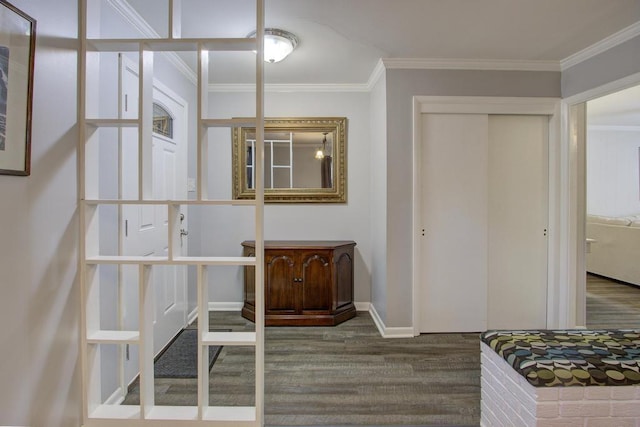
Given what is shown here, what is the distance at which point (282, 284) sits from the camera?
11.1 feet

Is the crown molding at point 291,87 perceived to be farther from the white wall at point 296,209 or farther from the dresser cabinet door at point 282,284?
the dresser cabinet door at point 282,284

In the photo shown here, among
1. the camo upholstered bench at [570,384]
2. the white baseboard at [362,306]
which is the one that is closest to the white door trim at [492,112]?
the white baseboard at [362,306]

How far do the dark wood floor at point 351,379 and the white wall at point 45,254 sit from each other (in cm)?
79

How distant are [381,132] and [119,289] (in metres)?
2.39

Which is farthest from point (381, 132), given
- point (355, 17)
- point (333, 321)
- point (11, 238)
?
point (11, 238)

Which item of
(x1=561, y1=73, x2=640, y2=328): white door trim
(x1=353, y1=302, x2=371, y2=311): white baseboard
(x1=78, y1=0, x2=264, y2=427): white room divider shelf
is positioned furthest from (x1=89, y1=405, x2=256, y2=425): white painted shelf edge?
(x1=561, y1=73, x2=640, y2=328): white door trim

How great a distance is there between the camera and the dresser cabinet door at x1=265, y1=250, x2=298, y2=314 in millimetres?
3363

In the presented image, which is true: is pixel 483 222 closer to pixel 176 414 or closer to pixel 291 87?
pixel 291 87

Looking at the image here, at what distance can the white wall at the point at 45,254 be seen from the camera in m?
1.22

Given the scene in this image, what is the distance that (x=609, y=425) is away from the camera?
1.41 m

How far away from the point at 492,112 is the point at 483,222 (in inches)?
37.7

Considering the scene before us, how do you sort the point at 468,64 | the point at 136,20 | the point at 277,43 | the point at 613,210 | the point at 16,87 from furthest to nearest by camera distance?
the point at 613,210 → the point at 468,64 → the point at 277,43 → the point at 136,20 → the point at 16,87

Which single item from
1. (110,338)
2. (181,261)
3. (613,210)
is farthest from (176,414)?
(613,210)

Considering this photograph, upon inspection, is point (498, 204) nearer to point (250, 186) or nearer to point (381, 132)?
point (381, 132)
